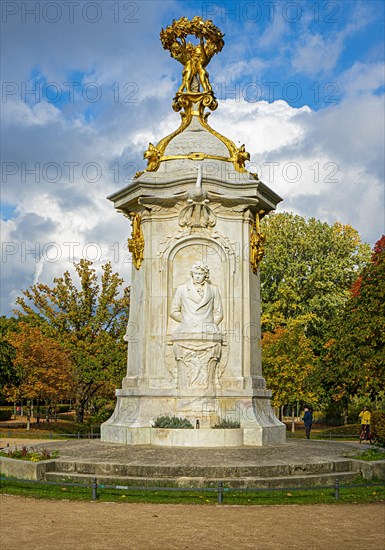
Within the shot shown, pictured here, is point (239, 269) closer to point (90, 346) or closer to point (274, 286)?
point (90, 346)

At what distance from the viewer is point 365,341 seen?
1156 inches

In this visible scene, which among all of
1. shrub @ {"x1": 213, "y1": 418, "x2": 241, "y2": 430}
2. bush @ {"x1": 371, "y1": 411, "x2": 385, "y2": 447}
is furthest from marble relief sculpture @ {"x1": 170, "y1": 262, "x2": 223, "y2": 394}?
bush @ {"x1": 371, "y1": 411, "x2": 385, "y2": 447}

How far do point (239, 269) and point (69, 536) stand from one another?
10.5 m

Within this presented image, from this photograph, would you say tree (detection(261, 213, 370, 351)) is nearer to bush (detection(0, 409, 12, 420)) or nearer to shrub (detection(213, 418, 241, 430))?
bush (detection(0, 409, 12, 420))

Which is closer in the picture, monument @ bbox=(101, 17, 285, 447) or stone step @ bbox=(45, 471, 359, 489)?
stone step @ bbox=(45, 471, 359, 489)

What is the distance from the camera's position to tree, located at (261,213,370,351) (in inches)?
1955

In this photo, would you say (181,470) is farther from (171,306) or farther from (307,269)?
(307,269)

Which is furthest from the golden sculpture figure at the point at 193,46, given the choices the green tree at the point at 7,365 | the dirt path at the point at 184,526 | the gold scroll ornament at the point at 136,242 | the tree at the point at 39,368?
the green tree at the point at 7,365

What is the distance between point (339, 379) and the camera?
3075 centimetres

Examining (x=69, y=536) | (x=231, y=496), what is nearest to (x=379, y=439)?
(x=231, y=496)

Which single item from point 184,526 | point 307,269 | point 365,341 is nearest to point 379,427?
point 184,526

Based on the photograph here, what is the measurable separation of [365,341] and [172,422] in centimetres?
1374

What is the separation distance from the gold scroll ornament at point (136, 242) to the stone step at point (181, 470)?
21.6 feet

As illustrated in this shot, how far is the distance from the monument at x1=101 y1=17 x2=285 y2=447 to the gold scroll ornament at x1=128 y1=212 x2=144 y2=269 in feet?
0.09
